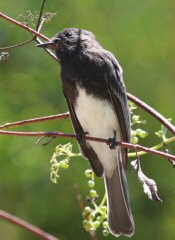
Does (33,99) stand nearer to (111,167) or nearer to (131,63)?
(131,63)

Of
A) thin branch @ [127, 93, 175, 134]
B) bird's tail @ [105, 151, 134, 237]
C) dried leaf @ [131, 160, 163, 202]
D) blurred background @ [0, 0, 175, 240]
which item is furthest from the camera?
blurred background @ [0, 0, 175, 240]

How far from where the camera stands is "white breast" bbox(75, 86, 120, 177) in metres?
3.45

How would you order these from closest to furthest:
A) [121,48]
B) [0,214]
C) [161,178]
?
[0,214] → [161,178] → [121,48]

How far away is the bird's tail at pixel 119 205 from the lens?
10.6 feet

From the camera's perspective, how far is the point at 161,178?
15.6 feet

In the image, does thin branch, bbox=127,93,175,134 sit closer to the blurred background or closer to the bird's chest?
the bird's chest

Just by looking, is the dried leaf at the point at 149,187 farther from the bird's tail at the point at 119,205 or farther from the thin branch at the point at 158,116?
the bird's tail at the point at 119,205

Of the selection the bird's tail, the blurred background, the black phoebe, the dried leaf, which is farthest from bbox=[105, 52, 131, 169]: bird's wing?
the blurred background

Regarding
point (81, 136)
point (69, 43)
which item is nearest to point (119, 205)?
point (81, 136)

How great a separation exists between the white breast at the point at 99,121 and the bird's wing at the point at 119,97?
42 millimetres

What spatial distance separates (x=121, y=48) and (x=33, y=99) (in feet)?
2.26

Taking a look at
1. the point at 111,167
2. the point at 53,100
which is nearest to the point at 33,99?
the point at 53,100

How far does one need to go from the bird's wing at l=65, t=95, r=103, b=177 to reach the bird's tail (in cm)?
8

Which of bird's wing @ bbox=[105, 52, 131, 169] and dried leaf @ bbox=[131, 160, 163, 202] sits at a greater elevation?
bird's wing @ bbox=[105, 52, 131, 169]
